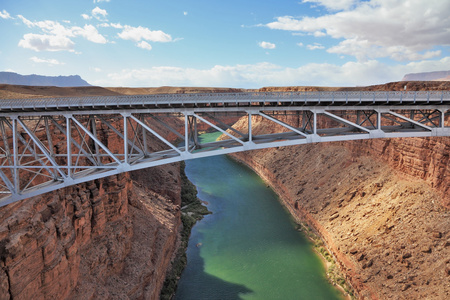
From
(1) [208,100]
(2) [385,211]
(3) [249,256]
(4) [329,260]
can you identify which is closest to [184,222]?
(3) [249,256]

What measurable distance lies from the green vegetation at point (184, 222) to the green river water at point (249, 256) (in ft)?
1.64

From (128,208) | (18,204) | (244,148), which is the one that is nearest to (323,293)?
(244,148)

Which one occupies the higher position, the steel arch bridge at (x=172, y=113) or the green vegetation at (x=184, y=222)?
the steel arch bridge at (x=172, y=113)

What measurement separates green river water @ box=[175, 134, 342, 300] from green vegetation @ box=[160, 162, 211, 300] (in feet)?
1.64

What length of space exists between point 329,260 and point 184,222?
12958 mm

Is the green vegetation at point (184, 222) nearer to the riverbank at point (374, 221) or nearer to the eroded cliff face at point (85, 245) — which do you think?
the eroded cliff face at point (85, 245)

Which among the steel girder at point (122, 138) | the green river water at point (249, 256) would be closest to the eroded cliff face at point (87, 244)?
the steel girder at point (122, 138)

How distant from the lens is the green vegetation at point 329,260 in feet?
63.5

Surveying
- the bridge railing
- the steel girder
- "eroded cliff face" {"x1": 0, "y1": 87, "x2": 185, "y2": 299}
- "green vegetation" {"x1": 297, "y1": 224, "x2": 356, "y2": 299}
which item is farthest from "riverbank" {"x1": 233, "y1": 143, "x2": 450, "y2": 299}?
"eroded cliff face" {"x1": 0, "y1": 87, "x2": 185, "y2": 299}

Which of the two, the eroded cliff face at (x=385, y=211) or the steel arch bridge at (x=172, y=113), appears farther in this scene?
the eroded cliff face at (x=385, y=211)

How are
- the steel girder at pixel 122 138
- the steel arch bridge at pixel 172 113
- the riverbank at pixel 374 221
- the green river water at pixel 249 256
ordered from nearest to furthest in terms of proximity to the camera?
the steel girder at pixel 122 138, the steel arch bridge at pixel 172 113, the riverbank at pixel 374 221, the green river water at pixel 249 256

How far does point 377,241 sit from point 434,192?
5137 mm

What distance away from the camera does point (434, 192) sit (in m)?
20.0

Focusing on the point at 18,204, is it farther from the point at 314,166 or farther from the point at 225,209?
the point at 314,166
